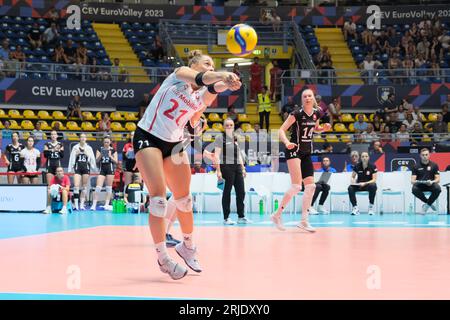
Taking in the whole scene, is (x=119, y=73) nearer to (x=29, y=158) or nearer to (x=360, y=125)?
(x=29, y=158)

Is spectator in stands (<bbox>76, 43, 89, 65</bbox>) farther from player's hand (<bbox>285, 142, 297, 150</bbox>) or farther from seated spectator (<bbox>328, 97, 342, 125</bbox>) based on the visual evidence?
player's hand (<bbox>285, 142, 297, 150</bbox>)

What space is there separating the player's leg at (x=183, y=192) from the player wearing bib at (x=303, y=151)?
486cm

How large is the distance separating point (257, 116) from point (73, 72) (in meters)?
7.28

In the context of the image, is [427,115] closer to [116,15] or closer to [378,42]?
[378,42]

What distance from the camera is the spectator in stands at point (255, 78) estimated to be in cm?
2758

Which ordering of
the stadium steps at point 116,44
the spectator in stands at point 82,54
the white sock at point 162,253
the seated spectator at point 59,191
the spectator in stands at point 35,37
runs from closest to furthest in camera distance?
the white sock at point 162,253, the seated spectator at point 59,191, the spectator in stands at point 82,54, the spectator in stands at point 35,37, the stadium steps at point 116,44

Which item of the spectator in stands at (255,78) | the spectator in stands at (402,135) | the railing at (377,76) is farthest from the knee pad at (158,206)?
the spectator in stands at (255,78)

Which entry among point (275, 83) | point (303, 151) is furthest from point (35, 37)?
point (303, 151)

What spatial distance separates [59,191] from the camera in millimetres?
17328

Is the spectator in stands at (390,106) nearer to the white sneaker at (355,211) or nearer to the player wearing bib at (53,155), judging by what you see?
the white sneaker at (355,211)

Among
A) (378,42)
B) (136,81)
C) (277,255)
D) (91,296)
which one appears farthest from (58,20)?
(91,296)
